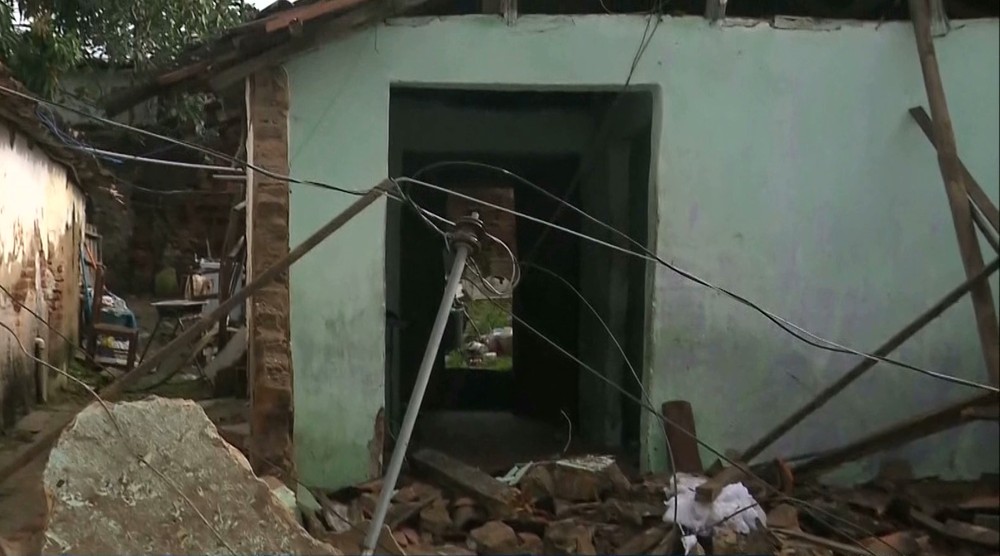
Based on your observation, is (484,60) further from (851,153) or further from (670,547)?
(670,547)

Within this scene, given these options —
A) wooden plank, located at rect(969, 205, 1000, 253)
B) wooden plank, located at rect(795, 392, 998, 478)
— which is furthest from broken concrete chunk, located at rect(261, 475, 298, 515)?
wooden plank, located at rect(969, 205, 1000, 253)

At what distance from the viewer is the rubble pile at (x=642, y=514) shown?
3580 millimetres

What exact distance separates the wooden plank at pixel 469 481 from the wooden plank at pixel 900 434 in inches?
52.1

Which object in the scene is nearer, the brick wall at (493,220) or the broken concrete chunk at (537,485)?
the brick wall at (493,220)

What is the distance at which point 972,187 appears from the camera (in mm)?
3979

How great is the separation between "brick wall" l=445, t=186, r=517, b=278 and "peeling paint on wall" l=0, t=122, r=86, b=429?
4.11 feet

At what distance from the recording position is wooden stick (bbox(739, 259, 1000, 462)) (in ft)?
12.6

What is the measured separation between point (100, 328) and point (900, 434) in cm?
312

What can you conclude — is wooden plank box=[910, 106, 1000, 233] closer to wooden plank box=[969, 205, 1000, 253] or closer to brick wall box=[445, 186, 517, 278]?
wooden plank box=[969, 205, 1000, 253]

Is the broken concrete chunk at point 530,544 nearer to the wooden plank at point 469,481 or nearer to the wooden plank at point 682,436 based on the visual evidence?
the wooden plank at point 469,481

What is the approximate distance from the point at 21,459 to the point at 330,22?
6.57ft

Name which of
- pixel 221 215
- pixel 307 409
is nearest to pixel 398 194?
pixel 221 215

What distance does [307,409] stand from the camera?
394 cm

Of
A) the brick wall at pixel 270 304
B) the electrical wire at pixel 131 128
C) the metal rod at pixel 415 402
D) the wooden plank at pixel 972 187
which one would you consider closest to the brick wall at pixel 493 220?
the metal rod at pixel 415 402
